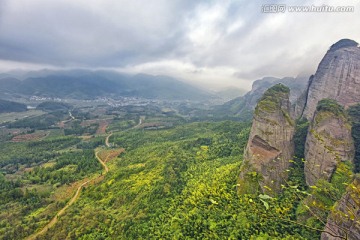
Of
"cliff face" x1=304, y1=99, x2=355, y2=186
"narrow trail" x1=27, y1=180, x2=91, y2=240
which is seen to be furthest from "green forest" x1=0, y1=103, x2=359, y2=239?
"cliff face" x1=304, y1=99, x2=355, y2=186

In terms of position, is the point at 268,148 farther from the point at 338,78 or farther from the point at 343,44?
the point at 343,44

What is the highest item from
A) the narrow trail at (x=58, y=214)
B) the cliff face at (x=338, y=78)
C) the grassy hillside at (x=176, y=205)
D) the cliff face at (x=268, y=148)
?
the cliff face at (x=338, y=78)

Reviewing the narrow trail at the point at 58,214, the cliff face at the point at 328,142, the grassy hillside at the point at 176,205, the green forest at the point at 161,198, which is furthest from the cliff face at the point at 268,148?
the narrow trail at the point at 58,214

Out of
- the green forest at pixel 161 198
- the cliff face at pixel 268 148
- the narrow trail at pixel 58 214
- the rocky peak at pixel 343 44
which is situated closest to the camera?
the green forest at pixel 161 198

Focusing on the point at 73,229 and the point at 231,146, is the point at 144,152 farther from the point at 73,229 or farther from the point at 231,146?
the point at 73,229

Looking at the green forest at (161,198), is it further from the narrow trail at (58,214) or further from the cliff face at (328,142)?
the cliff face at (328,142)

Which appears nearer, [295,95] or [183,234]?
[183,234]

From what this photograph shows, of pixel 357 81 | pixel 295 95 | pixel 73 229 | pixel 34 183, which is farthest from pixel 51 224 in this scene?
pixel 295 95
